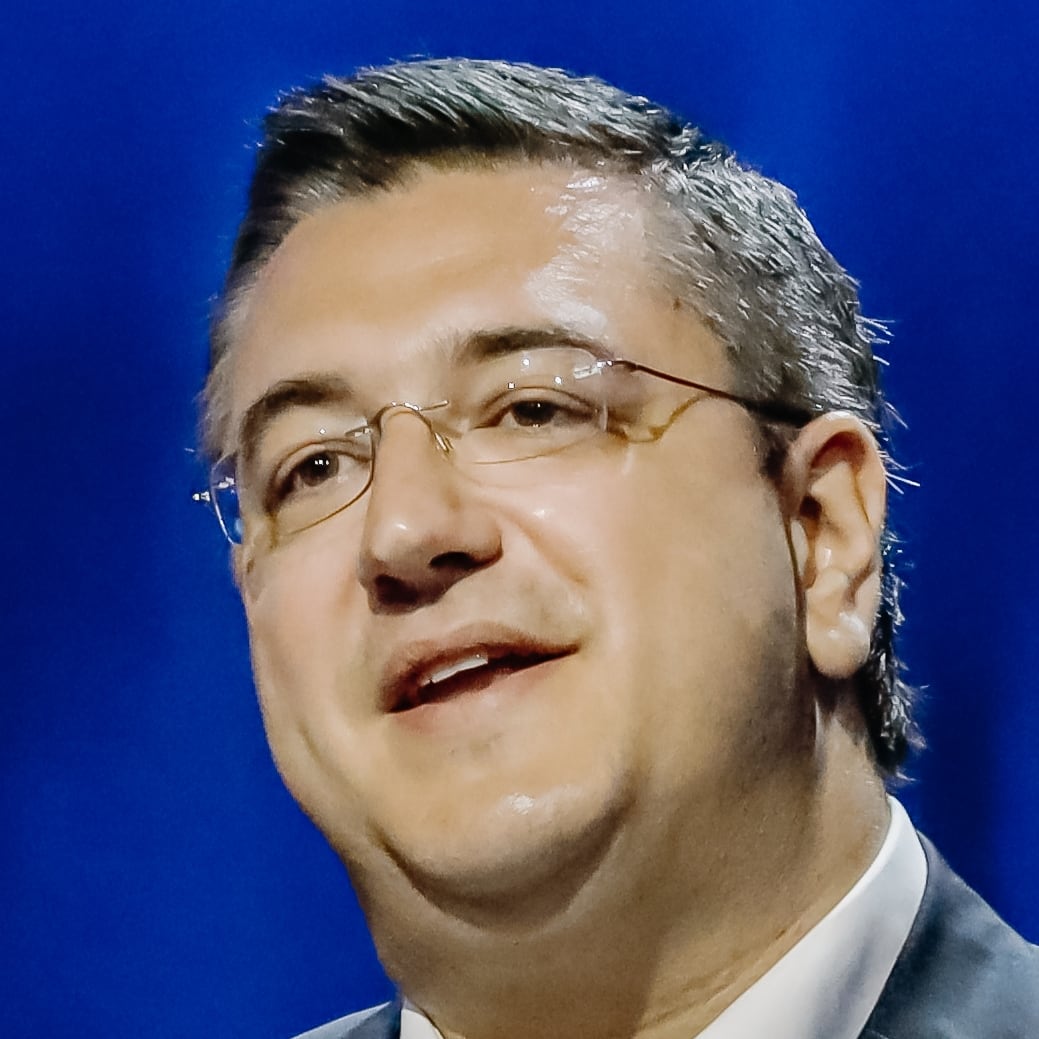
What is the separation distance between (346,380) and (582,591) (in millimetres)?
240

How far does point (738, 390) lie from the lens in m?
1.05

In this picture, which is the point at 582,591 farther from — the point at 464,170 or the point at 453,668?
the point at 464,170

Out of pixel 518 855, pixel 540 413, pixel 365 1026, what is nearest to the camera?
pixel 518 855

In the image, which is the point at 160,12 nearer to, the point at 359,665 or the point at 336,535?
the point at 336,535

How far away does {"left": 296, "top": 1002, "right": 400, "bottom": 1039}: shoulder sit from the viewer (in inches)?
47.6

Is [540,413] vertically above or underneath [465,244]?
underneath

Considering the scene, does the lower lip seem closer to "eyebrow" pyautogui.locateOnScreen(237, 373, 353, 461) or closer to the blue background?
"eyebrow" pyautogui.locateOnScreen(237, 373, 353, 461)

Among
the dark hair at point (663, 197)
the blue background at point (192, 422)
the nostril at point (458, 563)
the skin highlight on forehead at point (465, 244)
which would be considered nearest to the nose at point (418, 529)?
the nostril at point (458, 563)

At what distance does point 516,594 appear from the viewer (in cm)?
94

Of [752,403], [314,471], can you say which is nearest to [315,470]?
[314,471]

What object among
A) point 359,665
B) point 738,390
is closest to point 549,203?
point 738,390

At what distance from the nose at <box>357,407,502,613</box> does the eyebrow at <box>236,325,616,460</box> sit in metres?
0.07

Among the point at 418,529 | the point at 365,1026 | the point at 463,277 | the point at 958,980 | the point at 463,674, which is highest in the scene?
the point at 463,277

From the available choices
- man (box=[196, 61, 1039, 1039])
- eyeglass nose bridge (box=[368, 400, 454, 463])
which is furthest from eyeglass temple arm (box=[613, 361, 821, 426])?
eyeglass nose bridge (box=[368, 400, 454, 463])
